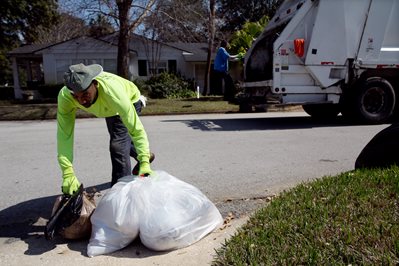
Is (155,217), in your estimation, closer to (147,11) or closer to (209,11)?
(147,11)

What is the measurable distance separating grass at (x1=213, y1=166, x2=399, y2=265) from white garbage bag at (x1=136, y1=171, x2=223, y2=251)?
1.05ft

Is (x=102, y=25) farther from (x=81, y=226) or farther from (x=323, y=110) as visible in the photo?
(x=81, y=226)

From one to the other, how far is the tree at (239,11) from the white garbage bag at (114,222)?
114ft

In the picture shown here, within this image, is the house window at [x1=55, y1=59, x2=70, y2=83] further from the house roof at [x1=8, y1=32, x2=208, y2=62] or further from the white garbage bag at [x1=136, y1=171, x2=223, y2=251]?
the white garbage bag at [x1=136, y1=171, x2=223, y2=251]

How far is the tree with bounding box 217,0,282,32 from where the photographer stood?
3594 centimetres

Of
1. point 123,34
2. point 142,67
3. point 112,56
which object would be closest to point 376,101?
point 123,34

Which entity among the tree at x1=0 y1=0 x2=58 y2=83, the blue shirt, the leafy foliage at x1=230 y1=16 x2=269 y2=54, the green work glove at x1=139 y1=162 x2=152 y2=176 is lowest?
the green work glove at x1=139 y1=162 x2=152 y2=176

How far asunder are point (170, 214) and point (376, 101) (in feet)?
24.4

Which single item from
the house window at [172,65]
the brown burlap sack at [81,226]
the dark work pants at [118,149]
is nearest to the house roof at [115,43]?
the house window at [172,65]

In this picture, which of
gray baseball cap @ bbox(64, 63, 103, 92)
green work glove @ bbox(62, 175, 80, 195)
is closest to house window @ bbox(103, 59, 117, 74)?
green work glove @ bbox(62, 175, 80, 195)

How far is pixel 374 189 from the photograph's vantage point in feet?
10.7

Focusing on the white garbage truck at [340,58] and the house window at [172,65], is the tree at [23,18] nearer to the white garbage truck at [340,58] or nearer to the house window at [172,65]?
the house window at [172,65]

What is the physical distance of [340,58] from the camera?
27.2 feet

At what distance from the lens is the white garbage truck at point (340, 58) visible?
8148 millimetres
